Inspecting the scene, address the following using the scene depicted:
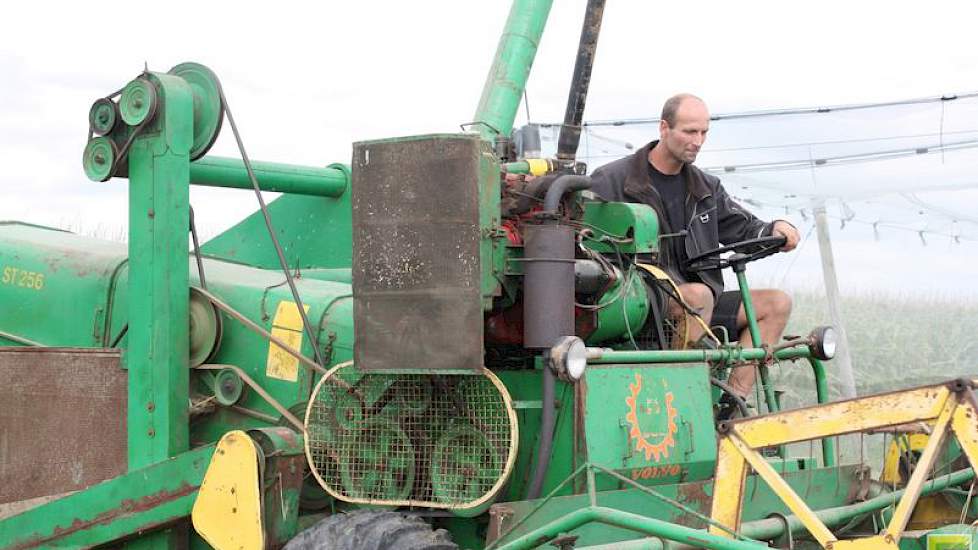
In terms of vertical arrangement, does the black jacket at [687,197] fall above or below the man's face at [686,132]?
below

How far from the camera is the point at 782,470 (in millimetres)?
6105

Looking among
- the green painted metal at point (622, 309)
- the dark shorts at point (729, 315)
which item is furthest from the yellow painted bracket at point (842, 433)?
the dark shorts at point (729, 315)

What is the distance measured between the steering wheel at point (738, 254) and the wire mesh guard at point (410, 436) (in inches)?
69.8

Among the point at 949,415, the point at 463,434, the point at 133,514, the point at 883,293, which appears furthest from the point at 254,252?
the point at 883,293

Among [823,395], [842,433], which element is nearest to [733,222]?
[823,395]

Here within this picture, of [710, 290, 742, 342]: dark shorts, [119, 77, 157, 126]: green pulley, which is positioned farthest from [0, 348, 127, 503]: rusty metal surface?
[710, 290, 742, 342]: dark shorts

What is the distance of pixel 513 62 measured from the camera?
30.2 ft

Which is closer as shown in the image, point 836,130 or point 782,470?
point 782,470

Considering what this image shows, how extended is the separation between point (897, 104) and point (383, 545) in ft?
28.6

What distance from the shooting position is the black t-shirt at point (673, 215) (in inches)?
259

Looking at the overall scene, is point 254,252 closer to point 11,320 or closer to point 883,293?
point 11,320

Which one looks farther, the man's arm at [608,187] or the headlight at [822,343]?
the man's arm at [608,187]

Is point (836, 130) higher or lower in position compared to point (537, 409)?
higher

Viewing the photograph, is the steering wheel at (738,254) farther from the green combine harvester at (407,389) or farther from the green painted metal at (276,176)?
the green painted metal at (276,176)
